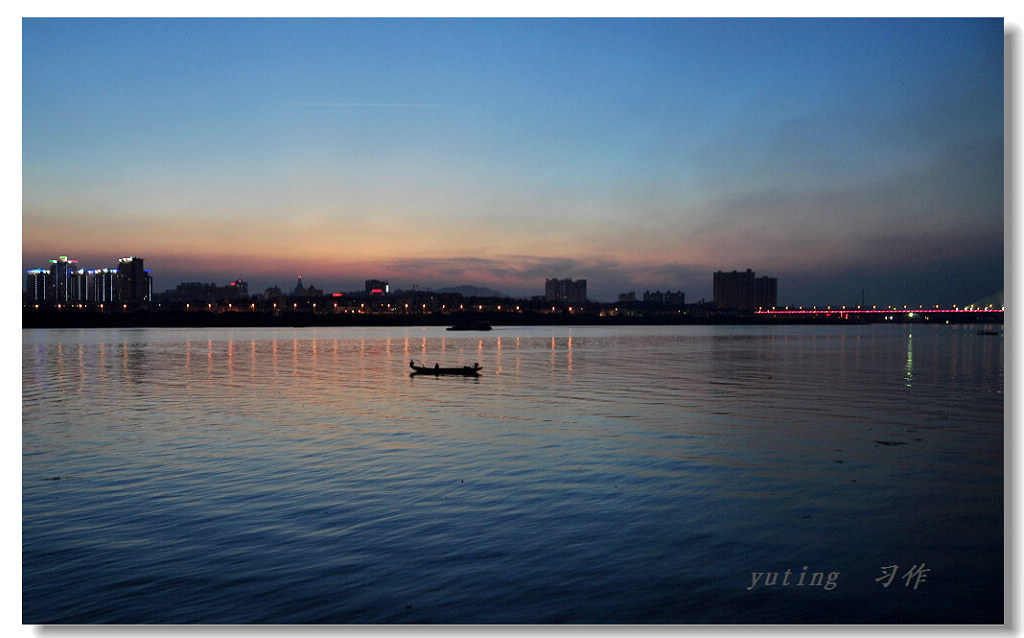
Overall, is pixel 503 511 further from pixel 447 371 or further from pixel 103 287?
pixel 103 287

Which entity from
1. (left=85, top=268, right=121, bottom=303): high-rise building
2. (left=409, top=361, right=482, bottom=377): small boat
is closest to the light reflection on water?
(left=409, top=361, right=482, bottom=377): small boat

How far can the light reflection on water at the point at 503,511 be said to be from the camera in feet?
26.7

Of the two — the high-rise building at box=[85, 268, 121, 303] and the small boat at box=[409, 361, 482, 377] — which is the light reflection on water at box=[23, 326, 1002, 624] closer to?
the small boat at box=[409, 361, 482, 377]

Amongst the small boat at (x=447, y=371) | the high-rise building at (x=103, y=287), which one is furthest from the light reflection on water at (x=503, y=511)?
the high-rise building at (x=103, y=287)

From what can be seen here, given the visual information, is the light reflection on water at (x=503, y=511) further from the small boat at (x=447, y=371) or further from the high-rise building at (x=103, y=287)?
the high-rise building at (x=103, y=287)

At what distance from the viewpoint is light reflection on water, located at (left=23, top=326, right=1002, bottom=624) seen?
26.7 ft

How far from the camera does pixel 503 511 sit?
1151cm

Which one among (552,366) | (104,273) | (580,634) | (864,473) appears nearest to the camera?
(580,634)

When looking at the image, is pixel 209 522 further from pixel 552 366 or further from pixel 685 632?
pixel 552 366

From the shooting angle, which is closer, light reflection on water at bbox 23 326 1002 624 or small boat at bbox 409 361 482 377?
light reflection on water at bbox 23 326 1002 624

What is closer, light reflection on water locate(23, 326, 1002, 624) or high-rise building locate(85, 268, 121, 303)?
light reflection on water locate(23, 326, 1002, 624)
